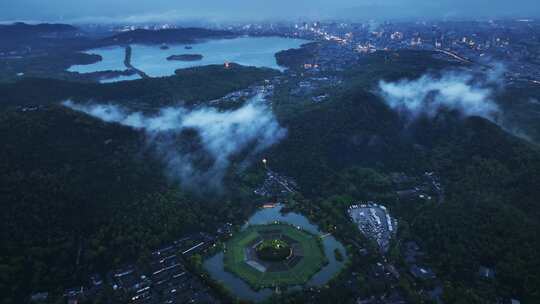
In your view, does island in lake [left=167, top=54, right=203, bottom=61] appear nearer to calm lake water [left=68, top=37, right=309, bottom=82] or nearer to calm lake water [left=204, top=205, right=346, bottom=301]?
calm lake water [left=68, top=37, right=309, bottom=82]

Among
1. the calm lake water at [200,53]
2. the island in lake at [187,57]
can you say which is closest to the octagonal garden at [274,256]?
the calm lake water at [200,53]

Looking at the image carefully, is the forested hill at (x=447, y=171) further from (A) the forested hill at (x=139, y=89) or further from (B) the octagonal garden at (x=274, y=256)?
(A) the forested hill at (x=139, y=89)

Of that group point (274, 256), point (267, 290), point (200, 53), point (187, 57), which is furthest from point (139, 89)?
point (267, 290)


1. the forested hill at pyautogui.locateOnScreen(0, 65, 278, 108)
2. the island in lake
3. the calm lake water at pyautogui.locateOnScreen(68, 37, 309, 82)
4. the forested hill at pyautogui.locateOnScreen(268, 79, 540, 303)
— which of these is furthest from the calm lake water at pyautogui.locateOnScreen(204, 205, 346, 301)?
the island in lake

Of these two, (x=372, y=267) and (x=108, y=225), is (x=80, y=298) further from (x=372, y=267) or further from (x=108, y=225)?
(x=372, y=267)

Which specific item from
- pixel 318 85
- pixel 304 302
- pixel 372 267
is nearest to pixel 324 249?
pixel 372 267
